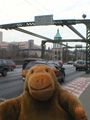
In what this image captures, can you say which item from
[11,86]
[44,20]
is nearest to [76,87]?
[11,86]

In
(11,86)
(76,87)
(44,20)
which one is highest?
(44,20)

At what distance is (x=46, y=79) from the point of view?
215cm

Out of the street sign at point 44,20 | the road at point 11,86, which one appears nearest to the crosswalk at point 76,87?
the road at point 11,86

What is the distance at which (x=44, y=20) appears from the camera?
61.4ft

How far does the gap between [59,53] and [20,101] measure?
101m

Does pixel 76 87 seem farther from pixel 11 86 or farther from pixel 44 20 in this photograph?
pixel 44 20

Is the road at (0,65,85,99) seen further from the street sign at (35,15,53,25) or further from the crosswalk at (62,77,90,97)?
the street sign at (35,15,53,25)

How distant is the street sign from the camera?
18453 millimetres

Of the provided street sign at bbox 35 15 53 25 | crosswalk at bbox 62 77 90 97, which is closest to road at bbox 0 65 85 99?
crosswalk at bbox 62 77 90 97

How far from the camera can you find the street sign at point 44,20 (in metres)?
18.5

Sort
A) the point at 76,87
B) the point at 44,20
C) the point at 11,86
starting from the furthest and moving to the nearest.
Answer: the point at 44,20
the point at 11,86
the point at 76,87

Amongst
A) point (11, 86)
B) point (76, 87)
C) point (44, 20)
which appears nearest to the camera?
point (76, 87)

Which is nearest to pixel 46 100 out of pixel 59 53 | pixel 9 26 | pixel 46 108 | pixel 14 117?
pixel 46 108

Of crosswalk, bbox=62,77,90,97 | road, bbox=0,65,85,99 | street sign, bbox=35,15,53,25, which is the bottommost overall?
road, bbox=0,65,85,99
